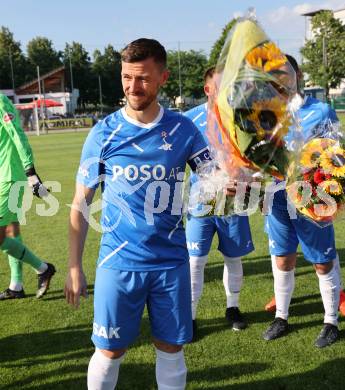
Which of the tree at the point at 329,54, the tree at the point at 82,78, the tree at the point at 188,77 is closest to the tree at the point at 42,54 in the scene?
the tree at the point at 82,78

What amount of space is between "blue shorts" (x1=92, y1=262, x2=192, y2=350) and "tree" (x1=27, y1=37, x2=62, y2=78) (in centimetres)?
8858

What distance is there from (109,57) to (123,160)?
9068 centimetres

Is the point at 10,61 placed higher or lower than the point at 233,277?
higher

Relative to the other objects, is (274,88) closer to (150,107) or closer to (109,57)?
(150,107)

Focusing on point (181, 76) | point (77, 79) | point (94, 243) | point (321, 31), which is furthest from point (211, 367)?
point (77, 79)

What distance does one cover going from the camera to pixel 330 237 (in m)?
3.98

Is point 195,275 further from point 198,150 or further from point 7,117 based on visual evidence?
point 7,117

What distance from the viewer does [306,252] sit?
3988 millimetres

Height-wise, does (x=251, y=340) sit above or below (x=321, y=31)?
below

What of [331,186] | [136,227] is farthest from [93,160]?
[331,186]

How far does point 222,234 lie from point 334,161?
138 centimetres

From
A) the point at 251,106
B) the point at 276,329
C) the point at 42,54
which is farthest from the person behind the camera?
the point at 42,54

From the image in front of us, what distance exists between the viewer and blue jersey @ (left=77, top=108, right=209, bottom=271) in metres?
2.66

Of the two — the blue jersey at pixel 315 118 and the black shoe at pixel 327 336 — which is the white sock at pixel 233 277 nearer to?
the black shoe at pixel 327 336
